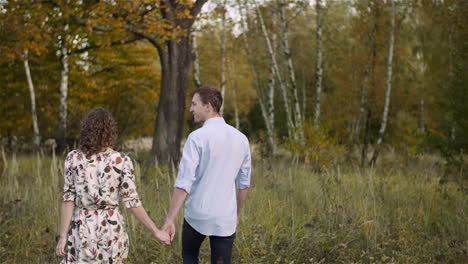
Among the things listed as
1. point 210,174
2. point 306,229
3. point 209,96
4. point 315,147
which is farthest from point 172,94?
point 210,174

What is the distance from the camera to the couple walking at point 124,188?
124 inches

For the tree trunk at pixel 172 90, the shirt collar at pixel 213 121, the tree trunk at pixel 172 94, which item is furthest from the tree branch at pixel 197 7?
the shirt collar at pixel 213 121

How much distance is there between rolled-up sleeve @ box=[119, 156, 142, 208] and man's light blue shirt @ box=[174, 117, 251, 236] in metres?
0.32

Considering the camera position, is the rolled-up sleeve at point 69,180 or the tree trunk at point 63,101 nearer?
the rolled-up sleeve at point 69,180

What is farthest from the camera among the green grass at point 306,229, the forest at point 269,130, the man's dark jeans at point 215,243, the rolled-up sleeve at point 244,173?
the forest at point 269,130

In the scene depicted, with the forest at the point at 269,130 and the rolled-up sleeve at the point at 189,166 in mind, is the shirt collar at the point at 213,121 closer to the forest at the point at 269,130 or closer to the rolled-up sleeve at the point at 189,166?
the rolled-up sleeve at the point at 189,166

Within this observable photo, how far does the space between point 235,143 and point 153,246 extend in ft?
9.58

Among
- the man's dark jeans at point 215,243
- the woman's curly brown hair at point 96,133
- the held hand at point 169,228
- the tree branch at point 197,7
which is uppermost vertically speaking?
the tree branch at point 197,7

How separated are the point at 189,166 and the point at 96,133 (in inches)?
24.4

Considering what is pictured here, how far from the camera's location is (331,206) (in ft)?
21.9

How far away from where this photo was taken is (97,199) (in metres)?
3.16

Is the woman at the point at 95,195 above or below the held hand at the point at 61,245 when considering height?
above

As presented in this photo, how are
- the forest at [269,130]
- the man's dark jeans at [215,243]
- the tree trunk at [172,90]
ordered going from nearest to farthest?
1. the man's dark jeans at [215,243]
2. the forest at [269,130]
3. the tree trunk at [172,90]

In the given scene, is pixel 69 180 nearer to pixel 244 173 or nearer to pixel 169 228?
pixel 169 228
